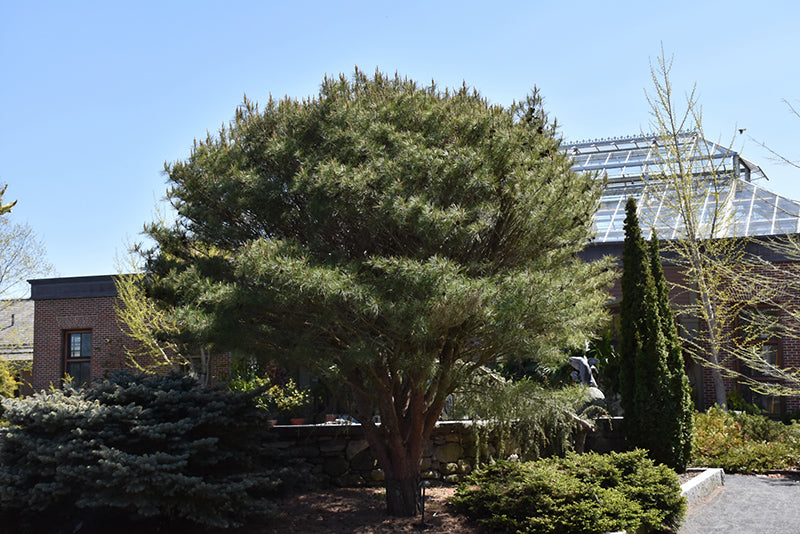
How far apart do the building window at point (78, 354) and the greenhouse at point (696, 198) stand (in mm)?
14277

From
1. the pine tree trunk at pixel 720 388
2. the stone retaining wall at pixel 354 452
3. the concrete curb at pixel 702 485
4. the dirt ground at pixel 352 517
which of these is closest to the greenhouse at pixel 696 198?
the pine tree trunk at pixel 720 388

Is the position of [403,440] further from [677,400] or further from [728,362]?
[728,362]

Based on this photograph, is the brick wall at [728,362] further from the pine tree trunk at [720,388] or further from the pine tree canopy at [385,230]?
the pine tree canopy at [385,230]

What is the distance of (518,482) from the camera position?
7.56 metres

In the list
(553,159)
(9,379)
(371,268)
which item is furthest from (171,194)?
(9,379)

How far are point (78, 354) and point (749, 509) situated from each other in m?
17.4

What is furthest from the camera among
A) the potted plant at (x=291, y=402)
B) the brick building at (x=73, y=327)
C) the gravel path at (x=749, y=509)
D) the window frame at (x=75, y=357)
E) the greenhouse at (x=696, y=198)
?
the window frame at (x=75, y=357)

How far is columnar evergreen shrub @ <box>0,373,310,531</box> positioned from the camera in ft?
21.6

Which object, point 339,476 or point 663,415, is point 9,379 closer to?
point 339,476

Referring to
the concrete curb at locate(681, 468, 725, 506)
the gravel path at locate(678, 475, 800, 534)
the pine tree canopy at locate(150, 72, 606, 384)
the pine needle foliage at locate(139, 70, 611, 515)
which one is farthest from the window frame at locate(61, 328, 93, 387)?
the gravel path at locate(678, 475, 800, 534)

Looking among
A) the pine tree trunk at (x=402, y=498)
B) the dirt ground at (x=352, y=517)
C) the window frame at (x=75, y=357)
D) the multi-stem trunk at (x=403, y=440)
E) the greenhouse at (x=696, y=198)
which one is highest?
the greenhouse at (x=696, y=198)

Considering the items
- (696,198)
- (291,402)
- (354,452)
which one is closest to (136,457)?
(354,452)

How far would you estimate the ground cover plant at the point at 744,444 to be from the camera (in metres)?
11.6

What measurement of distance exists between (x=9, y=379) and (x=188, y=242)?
14703 millimetres
